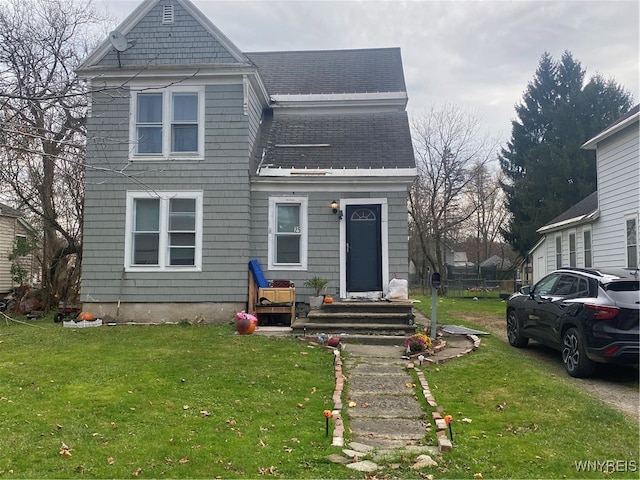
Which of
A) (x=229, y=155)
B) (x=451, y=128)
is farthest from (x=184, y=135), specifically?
(x=451, y=128)

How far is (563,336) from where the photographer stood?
6.95m

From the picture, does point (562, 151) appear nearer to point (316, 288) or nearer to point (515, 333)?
point (515, 333)

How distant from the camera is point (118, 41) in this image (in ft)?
35.9

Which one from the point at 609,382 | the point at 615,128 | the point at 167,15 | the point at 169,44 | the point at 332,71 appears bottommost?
the point at 609,382

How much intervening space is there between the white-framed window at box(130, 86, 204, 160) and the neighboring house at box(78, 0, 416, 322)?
0.08 ft

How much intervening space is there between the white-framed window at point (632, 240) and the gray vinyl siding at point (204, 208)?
9.93m

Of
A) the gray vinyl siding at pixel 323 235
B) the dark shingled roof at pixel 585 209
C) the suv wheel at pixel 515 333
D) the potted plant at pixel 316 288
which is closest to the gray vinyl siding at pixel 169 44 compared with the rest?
the gray vinyl siding at pixel 323 235

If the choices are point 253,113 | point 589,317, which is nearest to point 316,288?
point 253,113

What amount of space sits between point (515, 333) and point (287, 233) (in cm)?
565

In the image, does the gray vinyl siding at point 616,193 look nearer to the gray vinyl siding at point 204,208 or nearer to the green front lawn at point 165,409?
the green front lawn at point 165,409

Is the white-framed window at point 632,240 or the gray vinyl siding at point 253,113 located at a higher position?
the gray vinyl siding at point 253,113

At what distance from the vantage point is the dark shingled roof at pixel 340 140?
11648 millimetres

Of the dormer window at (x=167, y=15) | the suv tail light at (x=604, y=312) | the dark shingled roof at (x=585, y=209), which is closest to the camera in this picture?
the suv tail light at (x=604, y=312)

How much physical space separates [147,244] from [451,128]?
80.3 ft
